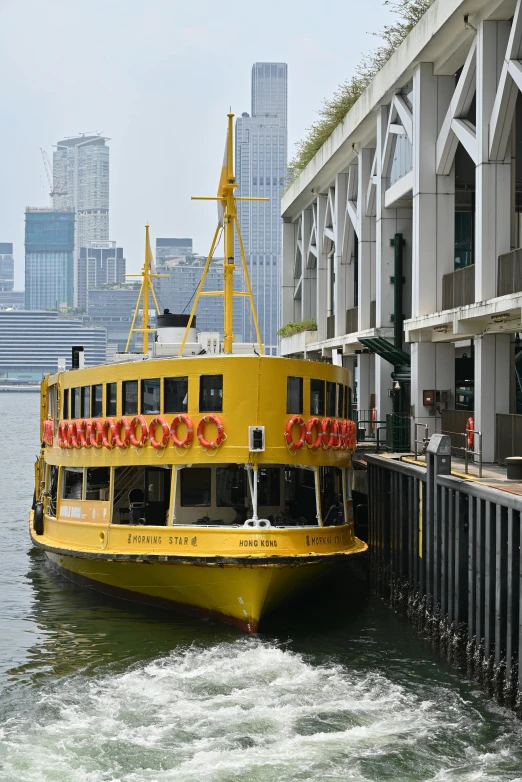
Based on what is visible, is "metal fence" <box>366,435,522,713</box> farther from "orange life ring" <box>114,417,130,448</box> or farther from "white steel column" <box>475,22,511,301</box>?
"orange life ring" <box>114,417,130,448</box>

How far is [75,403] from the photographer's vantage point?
1029 inches

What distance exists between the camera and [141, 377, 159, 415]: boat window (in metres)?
22.5

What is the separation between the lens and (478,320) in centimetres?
2712

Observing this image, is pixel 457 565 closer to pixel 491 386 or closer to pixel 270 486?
pixel 270 486

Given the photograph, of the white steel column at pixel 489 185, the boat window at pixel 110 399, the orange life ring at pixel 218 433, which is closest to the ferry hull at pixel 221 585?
the orange life ring at pixel 218 433

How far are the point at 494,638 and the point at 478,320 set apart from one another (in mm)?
10744

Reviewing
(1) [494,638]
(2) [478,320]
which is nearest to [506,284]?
(2) [478,320]

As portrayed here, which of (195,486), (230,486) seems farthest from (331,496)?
(195,486)

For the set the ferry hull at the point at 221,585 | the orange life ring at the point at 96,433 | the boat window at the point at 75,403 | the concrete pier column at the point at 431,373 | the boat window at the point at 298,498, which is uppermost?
the concrete pier column at the point at 431,373

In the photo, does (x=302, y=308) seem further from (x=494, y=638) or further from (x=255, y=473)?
(x=494, y=638)

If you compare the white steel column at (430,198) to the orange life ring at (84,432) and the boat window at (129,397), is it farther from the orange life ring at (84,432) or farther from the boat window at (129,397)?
the boat window at (129,397)

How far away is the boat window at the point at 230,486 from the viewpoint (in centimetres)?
2317

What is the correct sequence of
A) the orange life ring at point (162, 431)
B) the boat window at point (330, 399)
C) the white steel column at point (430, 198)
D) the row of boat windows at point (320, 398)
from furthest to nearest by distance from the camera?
the white steel column at point (430, 198)
the boat window at point (330, 399)
the row of boat windows at point (320, 398)
the orange life ring at point (162, 431)

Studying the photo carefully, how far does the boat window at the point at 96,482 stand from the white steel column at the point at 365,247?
1630 centimetres
